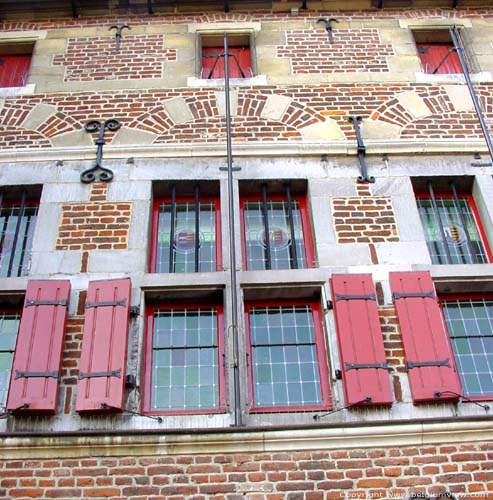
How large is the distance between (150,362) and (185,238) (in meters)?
1.52

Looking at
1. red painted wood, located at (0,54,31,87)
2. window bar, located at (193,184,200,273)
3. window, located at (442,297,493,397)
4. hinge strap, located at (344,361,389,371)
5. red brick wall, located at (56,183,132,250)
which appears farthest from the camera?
red painted wood, located at (0,54,31,87)

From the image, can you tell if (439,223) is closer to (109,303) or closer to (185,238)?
(185,238)

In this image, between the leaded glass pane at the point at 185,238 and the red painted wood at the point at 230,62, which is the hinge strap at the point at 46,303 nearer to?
the leaded glass pane at the point at 185,238

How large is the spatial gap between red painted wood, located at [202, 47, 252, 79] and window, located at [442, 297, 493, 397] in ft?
13.4

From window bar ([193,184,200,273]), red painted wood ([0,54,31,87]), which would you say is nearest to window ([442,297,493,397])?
window bar ([193,184,200,273])

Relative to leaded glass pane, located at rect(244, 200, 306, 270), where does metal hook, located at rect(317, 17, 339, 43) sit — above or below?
above

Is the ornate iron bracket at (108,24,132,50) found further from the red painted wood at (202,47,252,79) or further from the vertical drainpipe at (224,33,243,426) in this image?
the vertical drainpipe at (224,33,243,426)

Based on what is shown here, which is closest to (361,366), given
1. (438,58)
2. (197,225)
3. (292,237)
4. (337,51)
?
(292,237)

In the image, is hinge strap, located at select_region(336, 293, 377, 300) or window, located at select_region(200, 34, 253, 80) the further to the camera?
window, located at select_region(200, 34, 253, 80)

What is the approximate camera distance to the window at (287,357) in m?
6.33

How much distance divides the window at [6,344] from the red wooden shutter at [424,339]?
11.4ft

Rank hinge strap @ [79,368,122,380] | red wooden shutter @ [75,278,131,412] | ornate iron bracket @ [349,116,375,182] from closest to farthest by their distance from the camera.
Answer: red wooden shutter @ [75,278,131,412] < hinge strap @ [79,368,122,380] < ornate iron bracket @ [349,116,375,182]

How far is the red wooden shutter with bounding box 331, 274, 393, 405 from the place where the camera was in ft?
19.8

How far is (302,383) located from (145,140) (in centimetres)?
340
